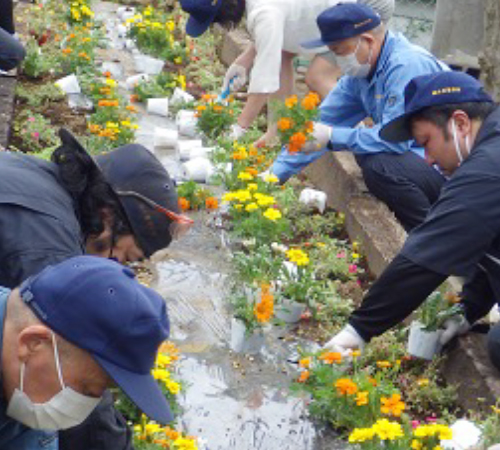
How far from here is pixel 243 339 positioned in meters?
4.19

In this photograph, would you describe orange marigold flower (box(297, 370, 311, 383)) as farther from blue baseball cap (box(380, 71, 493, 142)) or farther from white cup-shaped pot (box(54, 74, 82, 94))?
white cup-shaped pot (box(54, 74, 82, 94))

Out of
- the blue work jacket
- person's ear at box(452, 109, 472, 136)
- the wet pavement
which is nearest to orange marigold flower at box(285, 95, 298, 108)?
→ the blue work jacket

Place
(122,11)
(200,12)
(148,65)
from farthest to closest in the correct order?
(122,11) < (148,65) < (200,12)

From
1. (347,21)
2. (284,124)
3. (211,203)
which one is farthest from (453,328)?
(347,21)

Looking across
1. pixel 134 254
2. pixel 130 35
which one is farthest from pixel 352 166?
pixel 130 35

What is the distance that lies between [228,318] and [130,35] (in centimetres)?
494

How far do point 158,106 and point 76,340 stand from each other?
5.02 metres

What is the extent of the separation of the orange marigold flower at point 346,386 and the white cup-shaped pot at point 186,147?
2.92 meters

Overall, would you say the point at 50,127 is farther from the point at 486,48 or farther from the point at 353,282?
the point at 486,48

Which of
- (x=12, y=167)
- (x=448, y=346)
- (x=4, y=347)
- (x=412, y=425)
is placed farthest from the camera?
(x=448, y=346)

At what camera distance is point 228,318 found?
14.8 feet

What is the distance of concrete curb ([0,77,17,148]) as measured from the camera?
576 cm

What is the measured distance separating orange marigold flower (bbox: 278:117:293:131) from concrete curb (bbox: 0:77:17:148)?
1.64m

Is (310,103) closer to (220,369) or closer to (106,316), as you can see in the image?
(220,369)
